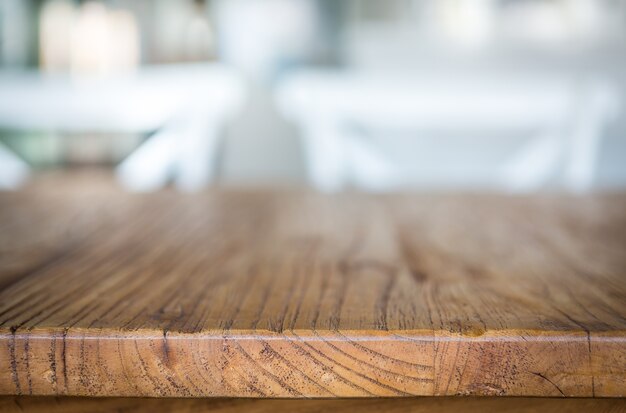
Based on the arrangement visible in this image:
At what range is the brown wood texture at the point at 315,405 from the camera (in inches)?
9.8

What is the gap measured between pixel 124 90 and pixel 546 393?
1.95 metres

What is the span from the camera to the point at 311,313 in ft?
0.87

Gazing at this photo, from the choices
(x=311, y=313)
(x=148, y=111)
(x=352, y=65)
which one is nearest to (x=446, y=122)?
(x=352, y=65)

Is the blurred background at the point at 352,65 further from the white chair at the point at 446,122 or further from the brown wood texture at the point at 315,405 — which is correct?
the brown wood texture at the point at 315,405

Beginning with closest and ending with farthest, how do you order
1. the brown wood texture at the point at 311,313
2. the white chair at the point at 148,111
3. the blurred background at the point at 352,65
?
the brown wood texture at the point at 311,313
the white chair at the point at 148,111
the blurred background at the point at 352,65

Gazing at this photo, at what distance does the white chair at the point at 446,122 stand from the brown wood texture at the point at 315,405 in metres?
1.86

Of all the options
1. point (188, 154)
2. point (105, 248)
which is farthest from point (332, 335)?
point (188, 154)

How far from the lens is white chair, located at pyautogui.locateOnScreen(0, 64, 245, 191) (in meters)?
1.97

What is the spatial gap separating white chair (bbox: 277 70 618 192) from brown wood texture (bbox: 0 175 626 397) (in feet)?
5.54

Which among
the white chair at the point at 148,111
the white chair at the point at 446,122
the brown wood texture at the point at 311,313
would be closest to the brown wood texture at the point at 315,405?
the brown wood texture at the point at 311,313

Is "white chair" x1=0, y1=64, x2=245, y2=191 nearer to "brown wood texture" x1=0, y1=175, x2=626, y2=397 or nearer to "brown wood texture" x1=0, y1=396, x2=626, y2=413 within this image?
"brown wood texture" x1=0, y1=175, x2=626, y2=397

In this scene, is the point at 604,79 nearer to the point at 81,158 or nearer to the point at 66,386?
the point at 81,158

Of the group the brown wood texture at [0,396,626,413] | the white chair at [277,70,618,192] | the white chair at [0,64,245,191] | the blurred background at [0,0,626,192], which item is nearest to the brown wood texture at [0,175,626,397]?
the brown wood texture at [0,396,626,413]

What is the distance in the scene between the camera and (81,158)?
2.83 meters
